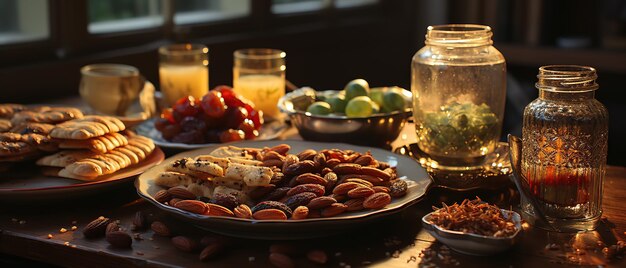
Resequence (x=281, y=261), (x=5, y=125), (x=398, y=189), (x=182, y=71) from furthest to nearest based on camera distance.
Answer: (x=182, y=71) < (x=5, y=125) < (x=398, y=189) < (x=281, y=261)

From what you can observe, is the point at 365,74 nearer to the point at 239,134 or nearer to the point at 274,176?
the point at 239,134

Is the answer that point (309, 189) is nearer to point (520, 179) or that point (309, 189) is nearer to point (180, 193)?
point (180, 193)

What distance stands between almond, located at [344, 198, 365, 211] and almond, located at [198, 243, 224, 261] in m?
0.21

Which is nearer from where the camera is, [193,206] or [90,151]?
[193,206]

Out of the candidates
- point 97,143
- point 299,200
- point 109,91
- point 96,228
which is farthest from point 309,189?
point 109,91

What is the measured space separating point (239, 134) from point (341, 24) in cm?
246

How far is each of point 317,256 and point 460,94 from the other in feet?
2.00

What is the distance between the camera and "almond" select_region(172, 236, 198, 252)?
48.3 inches

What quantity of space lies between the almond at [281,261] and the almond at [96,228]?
0.30m

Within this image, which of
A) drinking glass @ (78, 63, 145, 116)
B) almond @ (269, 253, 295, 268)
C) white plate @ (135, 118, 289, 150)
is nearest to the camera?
almond @ (269, 253, 295, 268)

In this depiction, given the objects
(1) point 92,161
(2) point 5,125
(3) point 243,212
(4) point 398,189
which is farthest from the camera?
(2) point 5,125

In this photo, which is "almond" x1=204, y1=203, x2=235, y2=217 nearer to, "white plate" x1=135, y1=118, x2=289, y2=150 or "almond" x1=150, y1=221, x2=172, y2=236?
"almond" x1=150, y1=221, x2=172, y2=236

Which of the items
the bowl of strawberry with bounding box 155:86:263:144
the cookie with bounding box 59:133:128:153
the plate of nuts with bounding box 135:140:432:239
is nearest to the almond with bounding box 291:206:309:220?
the plate of nuts with bounding box 135:140:432:239

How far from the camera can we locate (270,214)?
125cm
